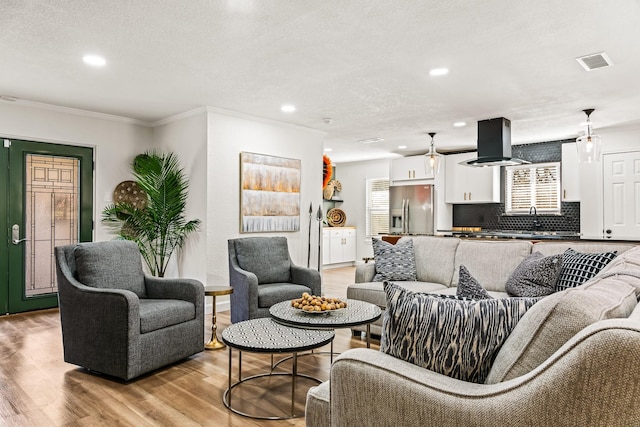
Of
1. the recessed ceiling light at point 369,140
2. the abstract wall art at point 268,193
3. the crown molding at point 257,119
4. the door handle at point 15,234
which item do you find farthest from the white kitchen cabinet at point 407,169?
the door handle at point 15,234

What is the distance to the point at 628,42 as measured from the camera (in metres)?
3.14

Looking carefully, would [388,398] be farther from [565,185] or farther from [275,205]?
[565,185]

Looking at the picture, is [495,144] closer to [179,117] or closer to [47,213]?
[179,117]

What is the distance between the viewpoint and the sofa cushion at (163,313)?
294cm

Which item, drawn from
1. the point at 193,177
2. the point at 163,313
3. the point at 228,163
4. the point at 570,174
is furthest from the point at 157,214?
the point at 570,174

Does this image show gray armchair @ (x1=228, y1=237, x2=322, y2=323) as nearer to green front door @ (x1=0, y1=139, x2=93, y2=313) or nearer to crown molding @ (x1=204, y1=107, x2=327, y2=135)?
crown molding @ (x1=204, y1=107, x2=327, y2=135)

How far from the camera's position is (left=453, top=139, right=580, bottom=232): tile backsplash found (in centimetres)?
694

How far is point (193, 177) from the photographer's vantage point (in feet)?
17.3

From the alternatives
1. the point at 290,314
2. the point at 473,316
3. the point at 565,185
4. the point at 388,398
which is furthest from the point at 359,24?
the point at 565,185

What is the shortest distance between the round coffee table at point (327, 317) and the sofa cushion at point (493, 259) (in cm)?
135

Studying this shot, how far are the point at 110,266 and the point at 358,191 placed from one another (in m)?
7.25

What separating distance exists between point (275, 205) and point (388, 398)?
4.69 meters

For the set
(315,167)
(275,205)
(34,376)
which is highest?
(315,167)

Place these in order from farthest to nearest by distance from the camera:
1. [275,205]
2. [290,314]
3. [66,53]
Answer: [275,205] → [66,53] → [290,314]
